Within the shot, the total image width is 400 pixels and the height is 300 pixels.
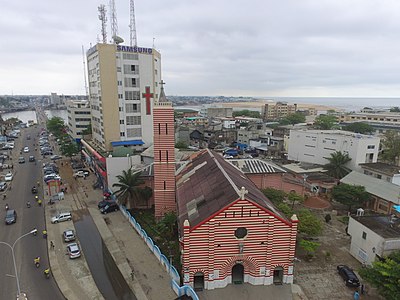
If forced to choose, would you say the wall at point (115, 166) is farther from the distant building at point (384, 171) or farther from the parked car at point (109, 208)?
the distant building at point (384, 171)

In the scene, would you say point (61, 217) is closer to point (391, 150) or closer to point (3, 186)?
point (3, 186)

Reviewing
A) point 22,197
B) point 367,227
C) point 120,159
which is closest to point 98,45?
point 120,159

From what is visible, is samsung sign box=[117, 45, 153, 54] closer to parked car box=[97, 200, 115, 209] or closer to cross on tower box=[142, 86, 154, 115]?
cross on tower box=[142, 86, 154, 115]

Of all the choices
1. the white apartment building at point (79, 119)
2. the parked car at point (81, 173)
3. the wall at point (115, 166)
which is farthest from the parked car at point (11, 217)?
the white apartment building at point (79, 119)

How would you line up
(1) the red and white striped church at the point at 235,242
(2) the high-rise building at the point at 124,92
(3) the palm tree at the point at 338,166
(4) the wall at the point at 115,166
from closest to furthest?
(1) the red and white striped church at the point at 235,242 → (4) the wall at the point at 115,166 → (3) the palm tree at the point at 338,166 → (2) the high-rise building at the point at 124,92

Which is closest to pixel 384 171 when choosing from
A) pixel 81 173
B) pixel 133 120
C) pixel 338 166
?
pixel 338 166
